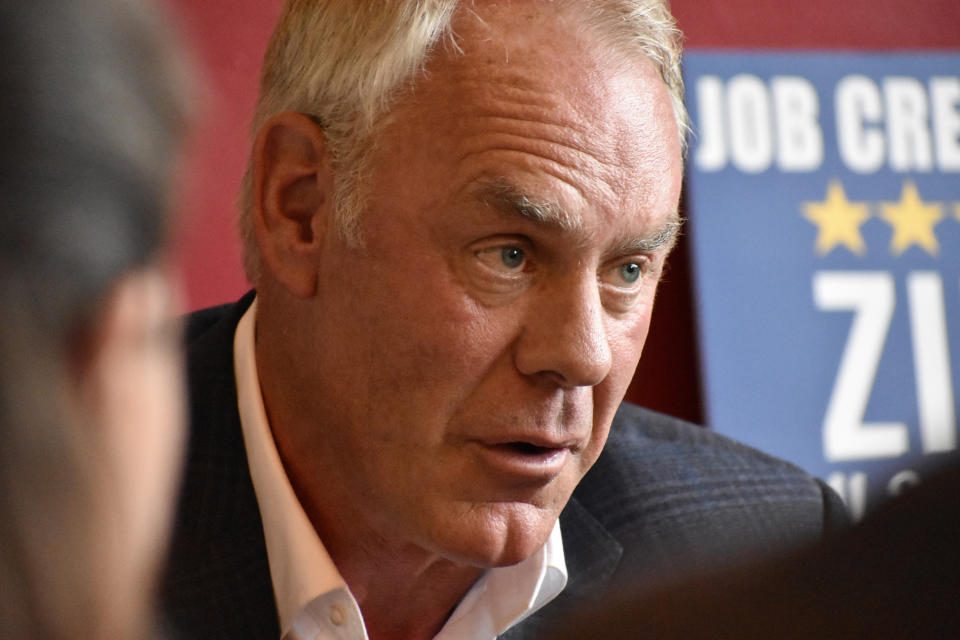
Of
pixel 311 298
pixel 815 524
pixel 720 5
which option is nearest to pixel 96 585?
pixel 311 298

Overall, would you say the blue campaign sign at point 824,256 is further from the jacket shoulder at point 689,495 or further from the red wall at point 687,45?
the jacket shoulder at point 689,495

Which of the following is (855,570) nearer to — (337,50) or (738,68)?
(337,50)

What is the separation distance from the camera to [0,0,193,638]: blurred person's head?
441 mm

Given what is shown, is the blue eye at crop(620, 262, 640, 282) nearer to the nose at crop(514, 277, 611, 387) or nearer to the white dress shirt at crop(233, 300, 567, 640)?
the nose at crop(514, 277, 611, 387)

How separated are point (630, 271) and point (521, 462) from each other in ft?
0.81

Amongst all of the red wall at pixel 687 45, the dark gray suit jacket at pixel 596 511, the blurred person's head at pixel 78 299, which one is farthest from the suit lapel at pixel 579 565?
the blurred person's head at pixel 78 299

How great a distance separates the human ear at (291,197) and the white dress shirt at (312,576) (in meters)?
0.19

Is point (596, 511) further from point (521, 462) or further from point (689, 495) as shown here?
point (521, 462)

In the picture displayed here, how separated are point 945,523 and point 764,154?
2133mm

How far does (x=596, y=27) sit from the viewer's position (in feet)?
4.30

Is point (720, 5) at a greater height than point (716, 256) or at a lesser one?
greater

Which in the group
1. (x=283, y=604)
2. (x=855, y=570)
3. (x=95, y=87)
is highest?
(x=95, y=87)

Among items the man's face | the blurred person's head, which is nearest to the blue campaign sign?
the man's face

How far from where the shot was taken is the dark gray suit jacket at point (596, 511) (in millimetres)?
1367
